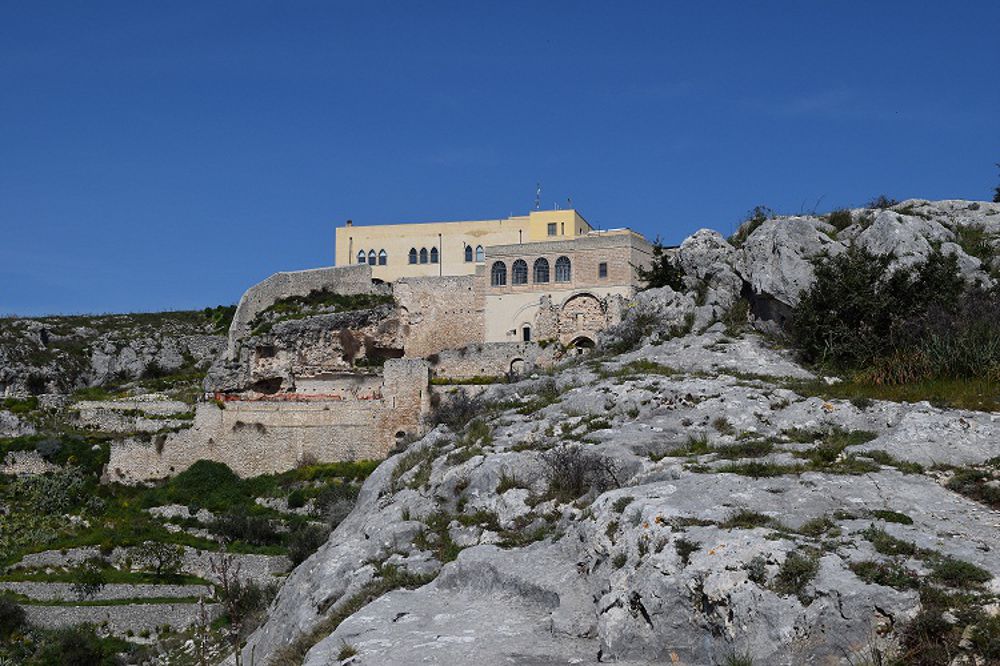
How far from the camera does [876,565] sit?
904 centimetres

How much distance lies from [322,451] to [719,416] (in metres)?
29.8

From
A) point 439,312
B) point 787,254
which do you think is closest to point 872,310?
point 787,254

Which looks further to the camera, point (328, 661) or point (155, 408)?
point (155, 408)

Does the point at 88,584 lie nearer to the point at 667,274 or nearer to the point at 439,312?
the point at 667,274

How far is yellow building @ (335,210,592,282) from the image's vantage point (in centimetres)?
5441

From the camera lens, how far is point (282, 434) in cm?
4341

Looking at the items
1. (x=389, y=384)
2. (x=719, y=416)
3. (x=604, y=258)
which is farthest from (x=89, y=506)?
(x=719, y=416)

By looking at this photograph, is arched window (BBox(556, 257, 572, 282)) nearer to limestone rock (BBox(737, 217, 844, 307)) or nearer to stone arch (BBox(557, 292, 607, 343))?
Result: stone arch (BBox(557, 292, 607, 343))

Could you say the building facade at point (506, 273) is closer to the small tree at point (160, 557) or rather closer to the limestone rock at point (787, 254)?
the small tree at point (160, 557)

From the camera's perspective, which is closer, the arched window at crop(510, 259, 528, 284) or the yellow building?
the arched window at crop(510, 259, 528, 284)

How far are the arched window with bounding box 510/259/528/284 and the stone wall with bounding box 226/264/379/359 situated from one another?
30.0 feet

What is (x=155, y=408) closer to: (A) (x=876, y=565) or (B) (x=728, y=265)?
(B) (x=728, y=265)

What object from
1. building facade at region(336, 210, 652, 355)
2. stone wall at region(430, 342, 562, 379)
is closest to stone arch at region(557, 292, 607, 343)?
building facade at region(336, 210, 652, 355)

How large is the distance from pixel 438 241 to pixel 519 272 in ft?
31.4
